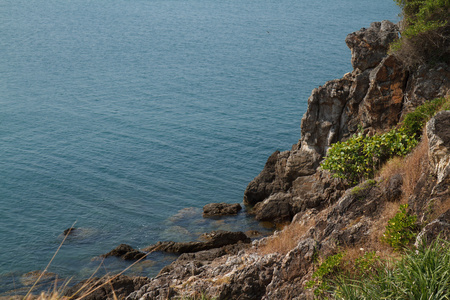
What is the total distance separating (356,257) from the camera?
13.7m

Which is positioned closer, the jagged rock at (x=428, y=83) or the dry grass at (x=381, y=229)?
the dry grass at (x=381, y=229)

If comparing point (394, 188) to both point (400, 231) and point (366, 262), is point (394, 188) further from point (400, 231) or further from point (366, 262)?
point (366, 262)

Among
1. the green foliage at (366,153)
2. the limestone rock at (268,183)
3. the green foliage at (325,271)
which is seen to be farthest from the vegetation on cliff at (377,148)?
the limestone rock at (268,183)

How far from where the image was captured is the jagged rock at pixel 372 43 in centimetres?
2770

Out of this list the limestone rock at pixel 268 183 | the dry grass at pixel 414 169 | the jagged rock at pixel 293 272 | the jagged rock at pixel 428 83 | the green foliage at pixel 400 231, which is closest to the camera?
the green foliage at pixel 400 231

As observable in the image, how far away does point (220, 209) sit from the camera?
123ft

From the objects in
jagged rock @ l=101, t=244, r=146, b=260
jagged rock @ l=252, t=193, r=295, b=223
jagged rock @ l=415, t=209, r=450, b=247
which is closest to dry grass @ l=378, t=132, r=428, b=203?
jagged rock @ l=415, t=209, r=450, b=247

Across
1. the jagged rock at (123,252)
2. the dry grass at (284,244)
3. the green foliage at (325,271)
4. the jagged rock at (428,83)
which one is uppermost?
the jagged rock at (428,83)

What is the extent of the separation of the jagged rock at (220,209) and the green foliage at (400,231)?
24.1m

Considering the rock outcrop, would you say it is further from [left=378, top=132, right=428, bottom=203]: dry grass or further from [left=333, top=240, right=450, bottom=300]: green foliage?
[left=333, top=240, right=450, bottom=300]: green foliage

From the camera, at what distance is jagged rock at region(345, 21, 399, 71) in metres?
27.7

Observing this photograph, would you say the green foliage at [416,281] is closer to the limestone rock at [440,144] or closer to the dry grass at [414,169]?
the limestone rock at [440,144]

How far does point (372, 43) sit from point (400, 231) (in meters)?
17.7

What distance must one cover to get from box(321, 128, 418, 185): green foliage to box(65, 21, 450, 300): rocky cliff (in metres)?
1.54
